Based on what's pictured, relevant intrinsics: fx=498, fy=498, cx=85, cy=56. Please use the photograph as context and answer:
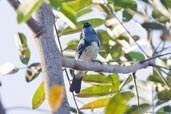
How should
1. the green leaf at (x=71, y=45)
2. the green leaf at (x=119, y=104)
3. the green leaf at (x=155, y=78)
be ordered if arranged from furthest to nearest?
the green leaf at (x=71, y=45), the green leaf at (x=155, y=78), the green leaf at (x=119, y=104)

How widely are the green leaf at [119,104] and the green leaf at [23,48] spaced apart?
0.71 metres

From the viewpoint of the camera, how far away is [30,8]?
83cm

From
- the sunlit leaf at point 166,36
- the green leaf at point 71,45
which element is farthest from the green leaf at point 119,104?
the green leaf at point 71,45

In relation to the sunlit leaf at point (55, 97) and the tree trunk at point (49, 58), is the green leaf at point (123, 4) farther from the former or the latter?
the sunlit leaf at point (55, 97)

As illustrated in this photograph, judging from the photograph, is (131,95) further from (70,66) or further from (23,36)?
(23,36)

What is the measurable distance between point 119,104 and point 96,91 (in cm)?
76

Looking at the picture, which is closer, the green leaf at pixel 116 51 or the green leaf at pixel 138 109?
the green leaf at pixel 138 109

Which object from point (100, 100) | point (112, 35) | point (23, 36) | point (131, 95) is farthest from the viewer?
point (112, 35)

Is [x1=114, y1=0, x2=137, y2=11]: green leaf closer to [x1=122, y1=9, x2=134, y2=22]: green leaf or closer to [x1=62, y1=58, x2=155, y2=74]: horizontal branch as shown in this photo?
[x1=122, y1=9, x2=134, y2=22]: green leaf

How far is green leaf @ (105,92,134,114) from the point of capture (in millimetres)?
1158

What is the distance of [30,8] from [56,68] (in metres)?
0.56

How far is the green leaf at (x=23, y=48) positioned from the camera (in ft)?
6.49

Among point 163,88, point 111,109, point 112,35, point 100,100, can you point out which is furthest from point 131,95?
point 112,35

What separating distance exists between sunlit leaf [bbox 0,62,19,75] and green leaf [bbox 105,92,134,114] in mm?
448
